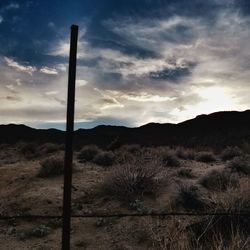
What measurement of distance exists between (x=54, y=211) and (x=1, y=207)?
176cm

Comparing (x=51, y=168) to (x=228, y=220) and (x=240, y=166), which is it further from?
(x=228, y=220)

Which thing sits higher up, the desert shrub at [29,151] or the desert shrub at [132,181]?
the desert shrub at [29,151]

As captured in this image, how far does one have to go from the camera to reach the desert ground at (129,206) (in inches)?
356

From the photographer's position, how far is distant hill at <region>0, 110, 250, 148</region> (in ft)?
230

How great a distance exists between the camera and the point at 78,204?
1223cm

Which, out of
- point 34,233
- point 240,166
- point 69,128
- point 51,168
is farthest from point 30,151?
point 69,128

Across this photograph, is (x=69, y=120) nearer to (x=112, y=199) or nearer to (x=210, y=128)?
(x=112, y=199)

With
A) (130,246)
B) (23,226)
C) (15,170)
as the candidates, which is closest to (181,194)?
(130,246)

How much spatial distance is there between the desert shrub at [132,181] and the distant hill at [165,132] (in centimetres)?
5322

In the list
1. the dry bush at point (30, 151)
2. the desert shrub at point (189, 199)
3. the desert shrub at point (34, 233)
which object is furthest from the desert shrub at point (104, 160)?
the desert shrub at point (34, 233)

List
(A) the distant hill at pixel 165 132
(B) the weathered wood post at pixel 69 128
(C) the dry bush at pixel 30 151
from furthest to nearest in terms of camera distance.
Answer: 1. (A) the distant hill at pixel 165 132
2. (C) the dry bush at pixel 30 151
3. (B) the weathered wood post at pixel 69 128

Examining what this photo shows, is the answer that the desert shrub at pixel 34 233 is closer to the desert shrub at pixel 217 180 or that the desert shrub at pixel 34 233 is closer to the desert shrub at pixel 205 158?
the desert shrub at pixel 217 180

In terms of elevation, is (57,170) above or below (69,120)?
below

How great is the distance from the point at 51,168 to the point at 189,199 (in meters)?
6.88
